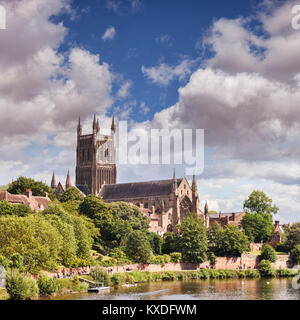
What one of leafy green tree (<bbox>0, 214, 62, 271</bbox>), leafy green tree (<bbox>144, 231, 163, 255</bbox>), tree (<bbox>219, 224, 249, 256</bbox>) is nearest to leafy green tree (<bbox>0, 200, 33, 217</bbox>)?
leafy green tree (<bbox>0, 214, 62, 271</bbox>)

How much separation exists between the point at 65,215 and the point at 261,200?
6312 centimetres

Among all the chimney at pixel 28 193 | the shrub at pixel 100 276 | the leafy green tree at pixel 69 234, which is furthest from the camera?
the chimney at pixel 28 193

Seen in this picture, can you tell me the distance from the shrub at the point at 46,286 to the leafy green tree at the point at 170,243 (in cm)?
4194

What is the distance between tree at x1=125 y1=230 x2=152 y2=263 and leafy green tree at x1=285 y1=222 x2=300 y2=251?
128ft

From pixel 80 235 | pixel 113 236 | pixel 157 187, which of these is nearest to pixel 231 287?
pixel 80 235

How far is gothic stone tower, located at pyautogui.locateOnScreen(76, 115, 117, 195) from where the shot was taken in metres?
166

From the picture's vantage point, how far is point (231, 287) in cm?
7056

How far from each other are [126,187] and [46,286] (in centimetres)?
9631

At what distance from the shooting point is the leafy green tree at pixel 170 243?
94.6 m

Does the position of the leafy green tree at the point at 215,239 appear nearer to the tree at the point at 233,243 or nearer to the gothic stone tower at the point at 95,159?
the tree at the point at 233,243

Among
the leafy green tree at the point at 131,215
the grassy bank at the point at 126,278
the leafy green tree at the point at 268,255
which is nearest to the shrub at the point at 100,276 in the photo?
the grassy bank at the point at 126,278

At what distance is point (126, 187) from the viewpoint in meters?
149

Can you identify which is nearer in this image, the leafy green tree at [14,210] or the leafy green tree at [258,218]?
the leafy green tree at [14,210]

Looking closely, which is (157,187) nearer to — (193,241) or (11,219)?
(193,241)
